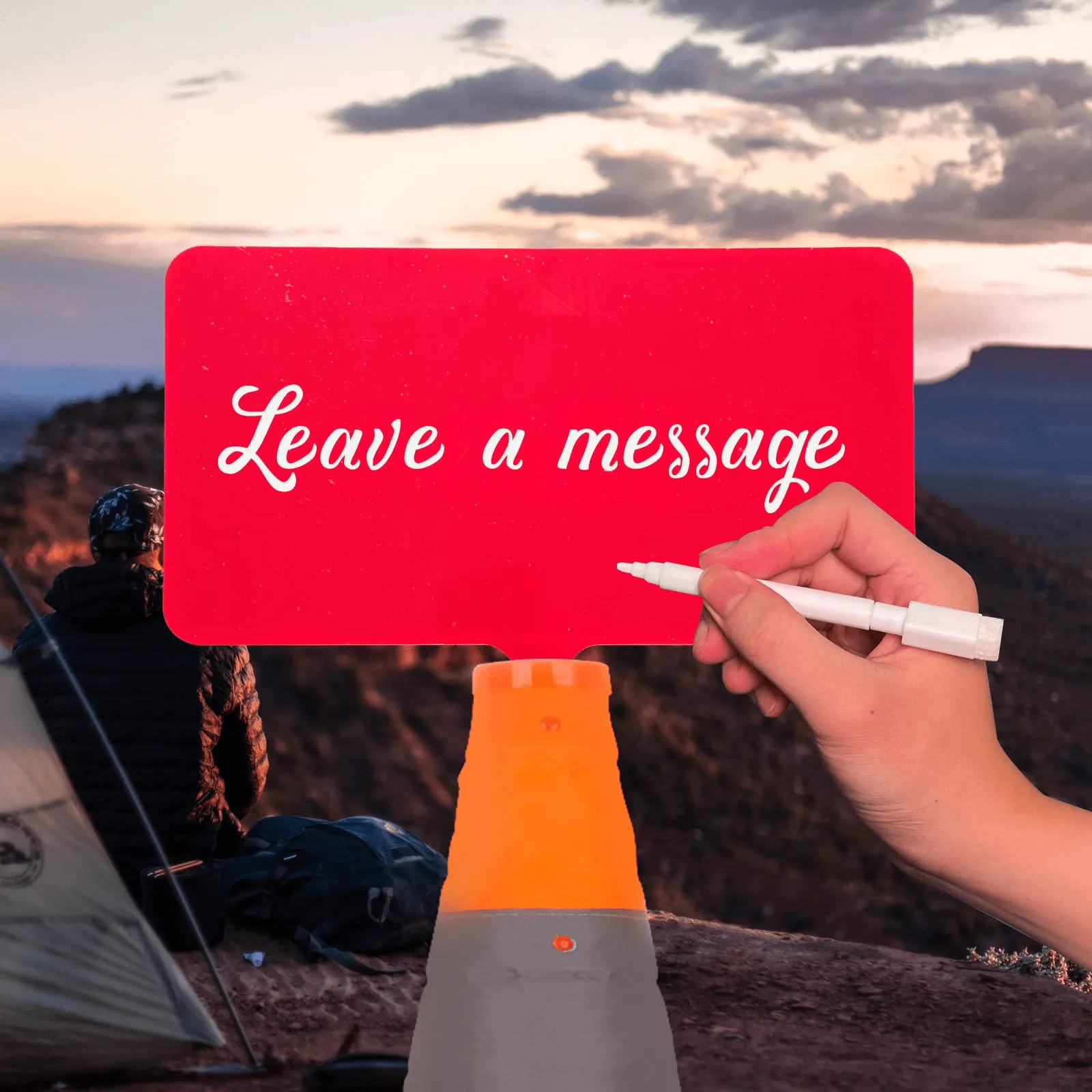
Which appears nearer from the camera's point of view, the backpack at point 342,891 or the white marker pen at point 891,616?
the white marker pen at point 891,616

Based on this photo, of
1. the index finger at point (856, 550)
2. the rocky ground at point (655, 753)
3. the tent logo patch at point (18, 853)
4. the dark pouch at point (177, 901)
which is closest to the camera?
the index finger at point (856, 550)

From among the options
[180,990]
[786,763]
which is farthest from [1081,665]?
[180,990]

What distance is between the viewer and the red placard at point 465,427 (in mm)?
1303

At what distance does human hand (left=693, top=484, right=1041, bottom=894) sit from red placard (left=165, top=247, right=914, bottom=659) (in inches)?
5.2

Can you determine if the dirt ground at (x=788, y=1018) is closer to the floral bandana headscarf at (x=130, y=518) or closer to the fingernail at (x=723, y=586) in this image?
the floral bandana headscarf at (x=130, y=518)

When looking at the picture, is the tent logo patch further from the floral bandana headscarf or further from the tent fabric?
the floral bandana headscarf

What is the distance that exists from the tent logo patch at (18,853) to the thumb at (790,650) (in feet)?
8.52

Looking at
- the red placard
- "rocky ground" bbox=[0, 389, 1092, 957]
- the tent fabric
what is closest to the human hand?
the red placard

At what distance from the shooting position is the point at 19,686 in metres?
3.31

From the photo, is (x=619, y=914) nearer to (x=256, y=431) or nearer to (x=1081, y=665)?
(x=256, y=431)

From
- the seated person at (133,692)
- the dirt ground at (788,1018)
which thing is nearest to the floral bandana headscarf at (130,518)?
the seated person at (133,692)

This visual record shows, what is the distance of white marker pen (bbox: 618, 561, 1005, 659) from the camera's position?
1.10 metres

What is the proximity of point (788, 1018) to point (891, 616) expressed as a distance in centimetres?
314

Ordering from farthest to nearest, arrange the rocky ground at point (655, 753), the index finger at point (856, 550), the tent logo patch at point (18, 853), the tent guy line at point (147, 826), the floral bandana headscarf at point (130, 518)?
the rocky ground at point (655, 753), the floral bandana headscarf at point (130, 518), the tent logo patch at point (18, 853), the tent guy line at point (147, 826), the index finger at point (856, 550)
